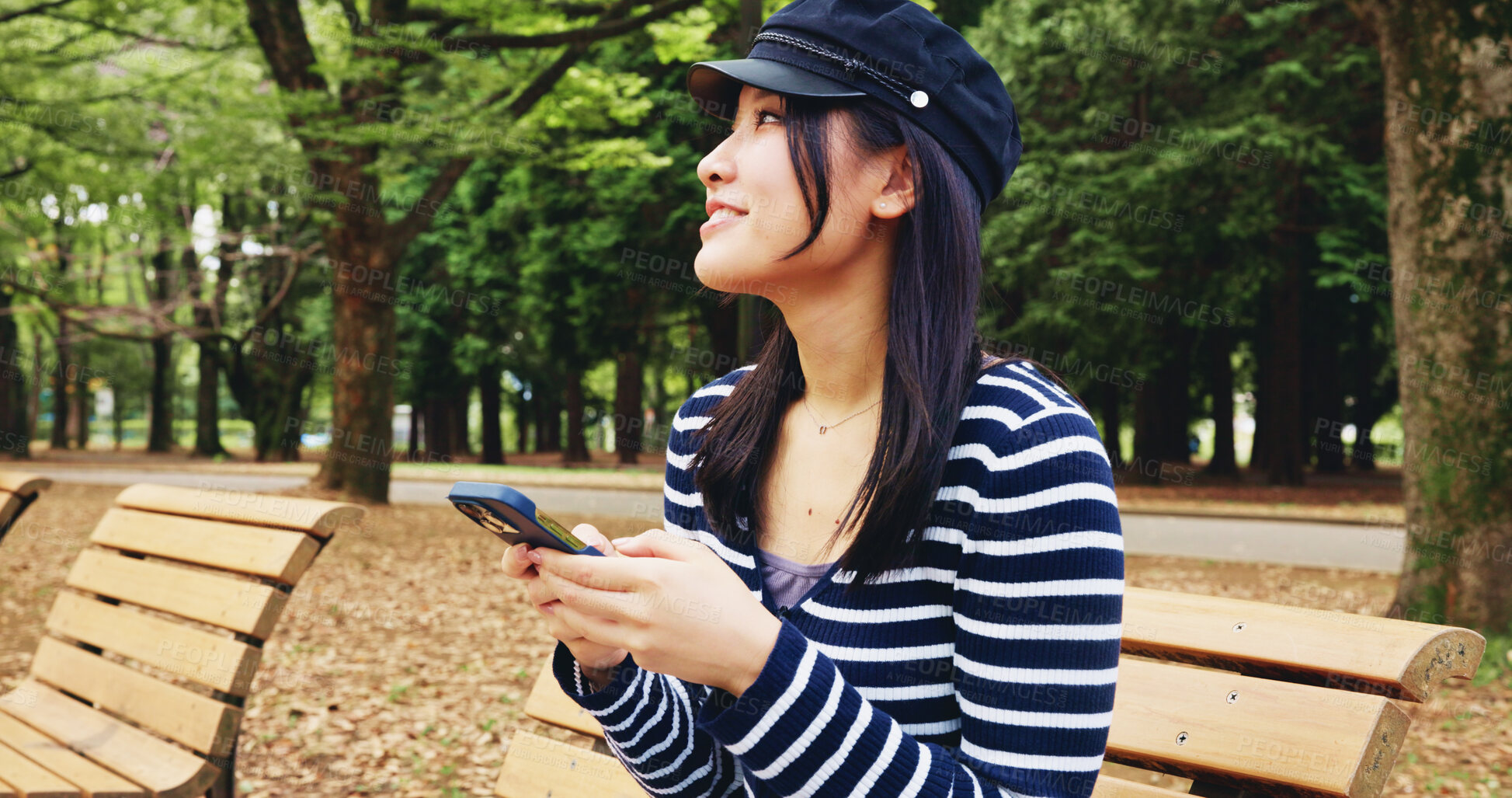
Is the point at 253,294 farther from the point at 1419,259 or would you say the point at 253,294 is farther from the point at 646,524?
the point at 1419,259

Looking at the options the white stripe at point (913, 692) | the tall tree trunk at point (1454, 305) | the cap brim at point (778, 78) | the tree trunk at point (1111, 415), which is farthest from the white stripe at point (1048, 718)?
the tree trunk at point (1111, 415)

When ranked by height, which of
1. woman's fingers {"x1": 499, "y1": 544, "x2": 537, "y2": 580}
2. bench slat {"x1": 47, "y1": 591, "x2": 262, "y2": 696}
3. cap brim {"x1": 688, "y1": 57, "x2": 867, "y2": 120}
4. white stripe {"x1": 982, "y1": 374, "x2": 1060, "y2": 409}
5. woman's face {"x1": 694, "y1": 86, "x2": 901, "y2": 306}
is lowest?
bench slat {"x1": 47, "y1": 591, "x2": 262, "y2": 696}

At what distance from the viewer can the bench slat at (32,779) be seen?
8.42ft

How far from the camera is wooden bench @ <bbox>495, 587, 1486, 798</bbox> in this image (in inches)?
59.4

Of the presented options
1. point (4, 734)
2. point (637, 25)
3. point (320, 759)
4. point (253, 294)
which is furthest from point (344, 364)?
point (253, 294)

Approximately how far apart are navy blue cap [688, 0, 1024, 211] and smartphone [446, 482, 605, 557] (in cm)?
67

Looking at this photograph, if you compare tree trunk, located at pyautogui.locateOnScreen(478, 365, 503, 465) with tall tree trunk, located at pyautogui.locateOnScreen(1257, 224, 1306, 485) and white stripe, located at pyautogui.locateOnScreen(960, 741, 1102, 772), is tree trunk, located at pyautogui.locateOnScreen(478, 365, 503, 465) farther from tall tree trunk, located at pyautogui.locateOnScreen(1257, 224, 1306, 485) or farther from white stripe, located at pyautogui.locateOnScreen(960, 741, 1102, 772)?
white stripe, located at pyautogui.locateOnScreen(960, 741, 1102, 772)

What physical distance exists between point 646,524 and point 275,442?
15.8m

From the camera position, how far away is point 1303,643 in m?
1.62

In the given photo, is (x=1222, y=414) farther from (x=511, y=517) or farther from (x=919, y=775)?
(x=511, y=517)

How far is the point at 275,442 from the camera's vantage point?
2541 cm

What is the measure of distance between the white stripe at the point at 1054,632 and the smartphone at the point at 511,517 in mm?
499

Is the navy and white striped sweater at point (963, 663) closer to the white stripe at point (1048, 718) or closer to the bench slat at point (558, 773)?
the white stripe at point (1048, 718)

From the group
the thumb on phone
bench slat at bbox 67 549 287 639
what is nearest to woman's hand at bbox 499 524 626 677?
the thumb on phone
